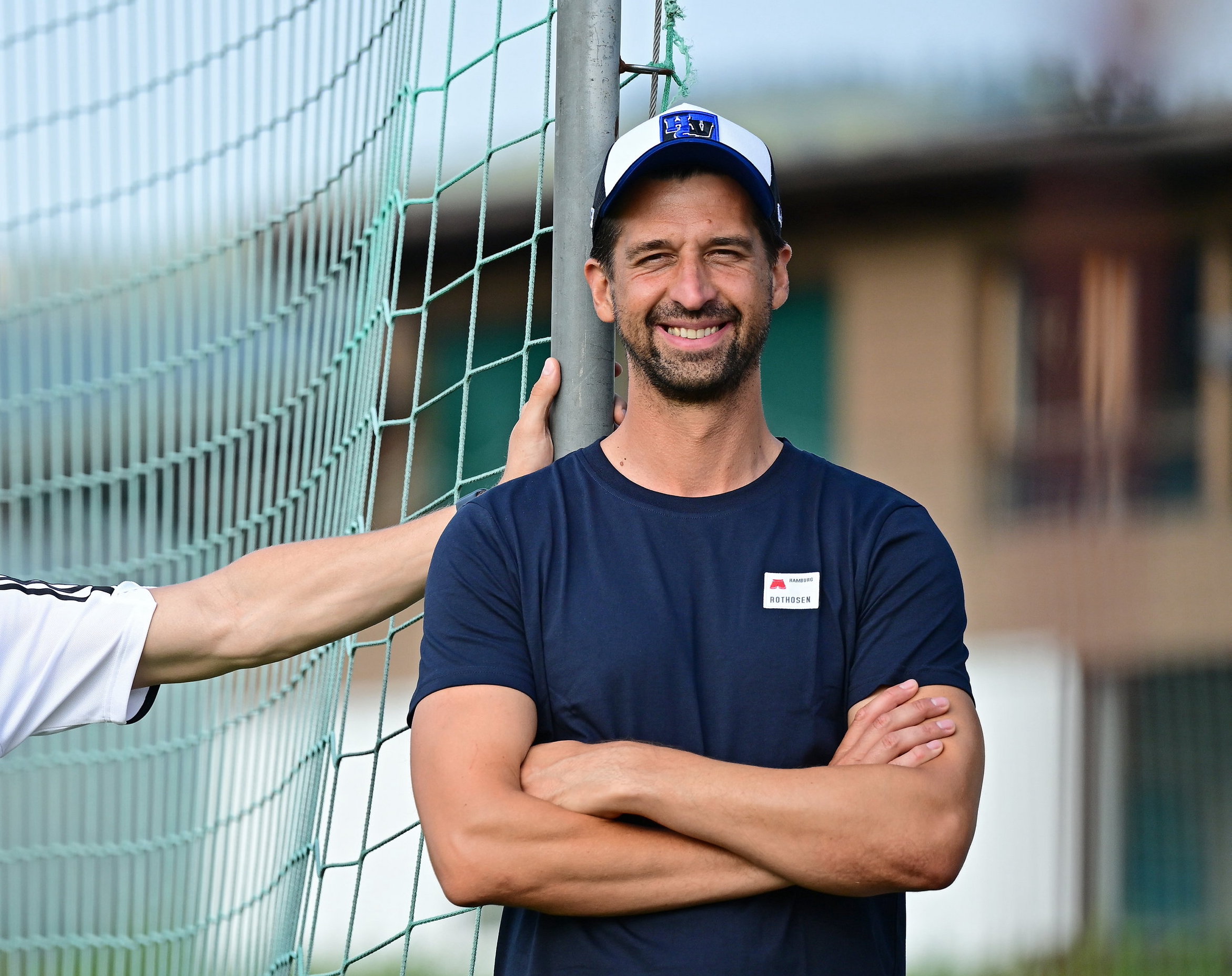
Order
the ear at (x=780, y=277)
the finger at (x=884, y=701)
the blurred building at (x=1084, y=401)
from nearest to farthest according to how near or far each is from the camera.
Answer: the finger at (x=884, y=701), the ear at (x=780, y=277), the blurred building at (x=1084, y=401)

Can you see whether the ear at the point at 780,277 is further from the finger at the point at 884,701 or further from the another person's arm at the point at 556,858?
the another person's arm at the point at 556,858

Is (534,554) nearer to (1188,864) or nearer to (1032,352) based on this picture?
(1188,864)

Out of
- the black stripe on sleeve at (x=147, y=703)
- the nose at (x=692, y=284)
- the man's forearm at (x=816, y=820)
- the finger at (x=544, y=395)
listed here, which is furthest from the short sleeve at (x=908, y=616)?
the black stripe on sleeve at (x=147, y=703)

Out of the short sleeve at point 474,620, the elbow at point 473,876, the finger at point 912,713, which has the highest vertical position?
the short sleeve at point 474,620

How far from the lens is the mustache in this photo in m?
1.95

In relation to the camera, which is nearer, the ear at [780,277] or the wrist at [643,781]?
the wrist at [643,781]

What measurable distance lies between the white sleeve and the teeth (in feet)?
2.92

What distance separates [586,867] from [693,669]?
0.28 meters

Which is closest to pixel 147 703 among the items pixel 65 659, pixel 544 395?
pixel 65 659

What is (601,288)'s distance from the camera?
2117 millimetres

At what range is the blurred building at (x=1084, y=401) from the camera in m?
7.64

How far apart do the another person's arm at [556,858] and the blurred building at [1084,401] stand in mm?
6096

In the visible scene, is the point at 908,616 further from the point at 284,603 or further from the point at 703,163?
the point at 284,603

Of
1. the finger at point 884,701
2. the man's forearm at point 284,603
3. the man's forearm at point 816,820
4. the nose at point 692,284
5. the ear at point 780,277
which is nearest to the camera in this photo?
the man's forearm at point 816,820
